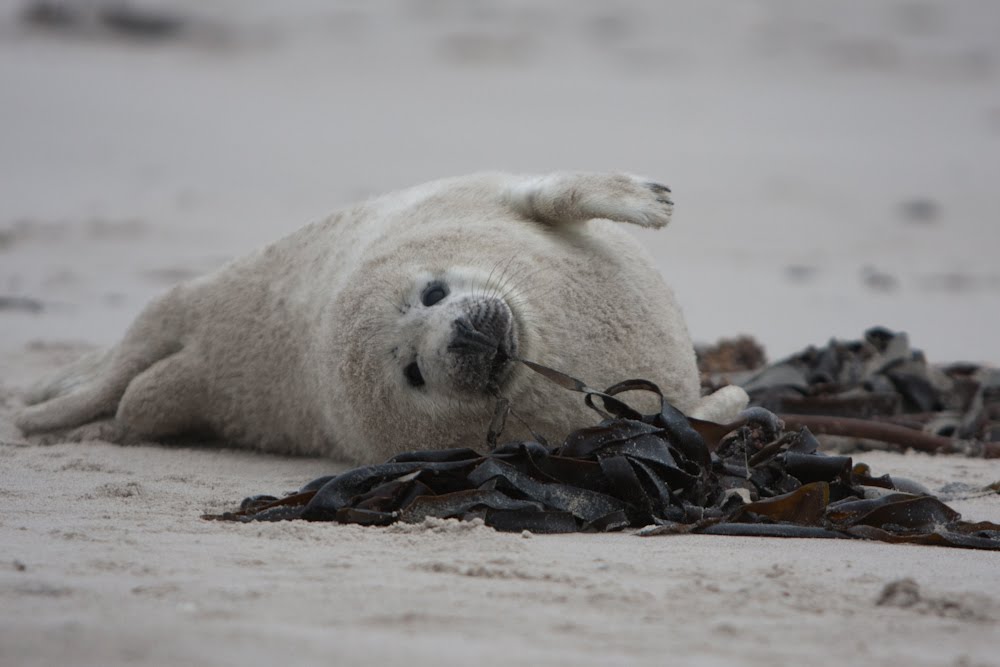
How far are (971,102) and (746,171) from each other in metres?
4.67

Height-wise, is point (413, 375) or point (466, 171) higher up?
point (466, 171)

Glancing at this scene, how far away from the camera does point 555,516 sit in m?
3.20

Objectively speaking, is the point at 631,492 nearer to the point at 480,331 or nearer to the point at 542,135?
the point at 480,331

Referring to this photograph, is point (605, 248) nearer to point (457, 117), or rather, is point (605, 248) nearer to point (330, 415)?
point (330, 415)

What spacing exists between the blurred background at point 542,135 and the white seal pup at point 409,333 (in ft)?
7.50

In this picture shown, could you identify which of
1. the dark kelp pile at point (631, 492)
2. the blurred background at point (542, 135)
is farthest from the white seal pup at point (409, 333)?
the blurred background at point (542, 135)

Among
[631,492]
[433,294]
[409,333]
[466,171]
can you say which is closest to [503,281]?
[433,294]

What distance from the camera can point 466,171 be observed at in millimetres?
12773

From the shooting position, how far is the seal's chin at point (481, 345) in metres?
3.54

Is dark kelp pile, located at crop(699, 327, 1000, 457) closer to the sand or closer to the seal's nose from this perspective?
the sand

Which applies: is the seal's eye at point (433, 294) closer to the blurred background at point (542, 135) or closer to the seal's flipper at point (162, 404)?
the seal's flipper at point (162, 404)

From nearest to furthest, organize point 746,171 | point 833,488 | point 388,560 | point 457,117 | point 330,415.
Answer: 1. point 388,560
2. point 833,488
3. point 330,415
4. point 746,171
5. point 457,117

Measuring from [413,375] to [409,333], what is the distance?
0.13 metres

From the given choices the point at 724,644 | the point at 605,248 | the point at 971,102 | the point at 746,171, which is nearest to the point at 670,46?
the point at 971,102
